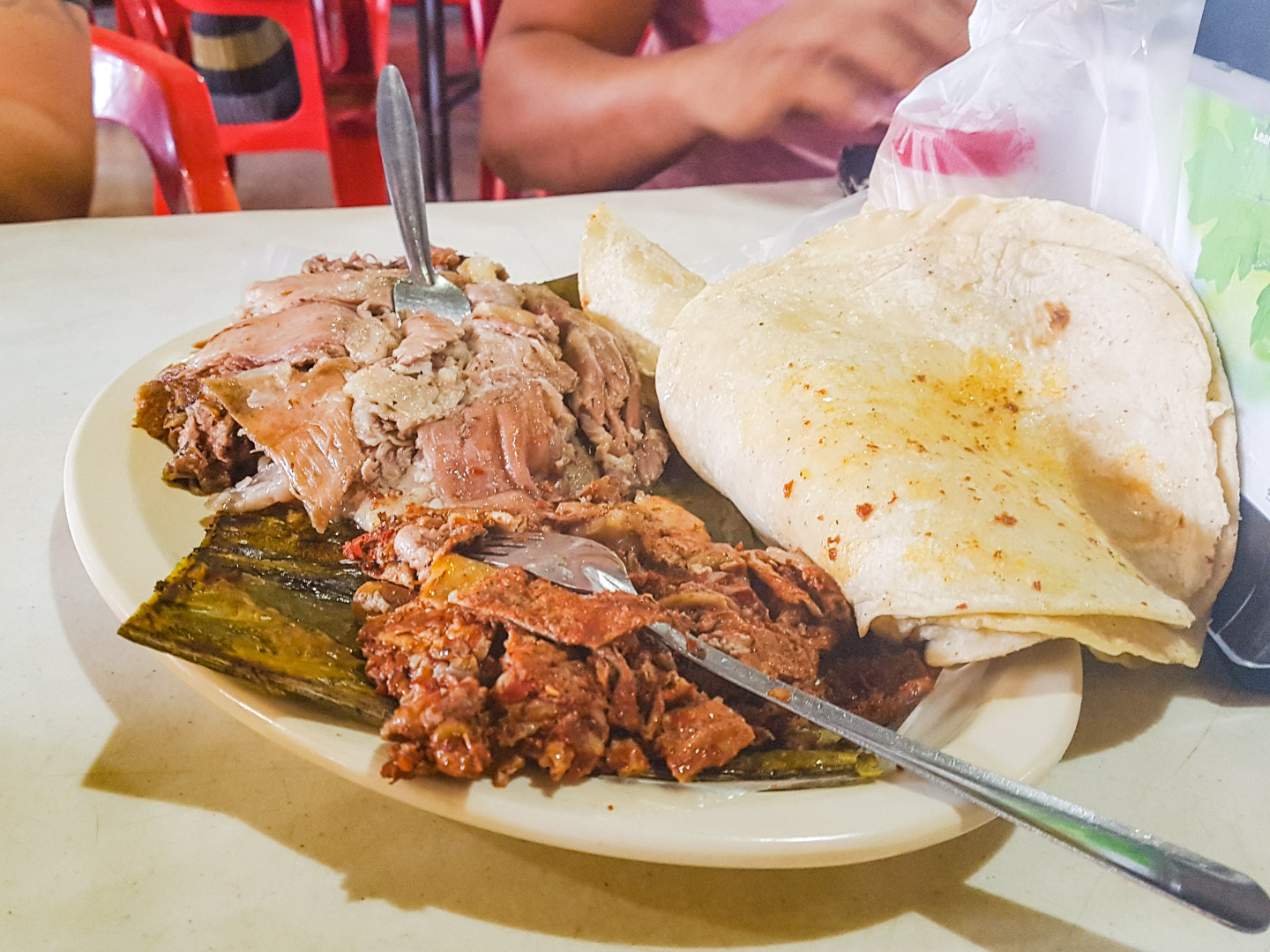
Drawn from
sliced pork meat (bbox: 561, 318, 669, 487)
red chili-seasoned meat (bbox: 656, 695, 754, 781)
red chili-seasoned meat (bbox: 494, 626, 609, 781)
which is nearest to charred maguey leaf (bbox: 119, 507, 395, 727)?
red chili-seasoned meat (bbox: 494, 626, 609, 781)

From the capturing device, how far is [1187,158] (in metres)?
1.16

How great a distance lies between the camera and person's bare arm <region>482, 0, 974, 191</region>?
2.79m

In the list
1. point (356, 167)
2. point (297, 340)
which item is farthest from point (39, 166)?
point (297, 340)

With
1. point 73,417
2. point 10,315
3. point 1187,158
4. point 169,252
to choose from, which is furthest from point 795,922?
point 169,252

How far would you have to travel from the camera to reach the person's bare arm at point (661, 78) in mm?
2793

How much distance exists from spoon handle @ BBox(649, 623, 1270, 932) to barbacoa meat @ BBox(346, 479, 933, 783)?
105mm

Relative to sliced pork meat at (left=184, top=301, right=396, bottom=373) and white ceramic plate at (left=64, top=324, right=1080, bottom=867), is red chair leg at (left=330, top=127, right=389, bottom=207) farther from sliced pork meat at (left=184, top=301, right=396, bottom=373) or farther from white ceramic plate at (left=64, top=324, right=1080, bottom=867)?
white ceramic plate at (left=64, top=324, right=1080, bottom=867)

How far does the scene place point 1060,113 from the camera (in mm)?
1381

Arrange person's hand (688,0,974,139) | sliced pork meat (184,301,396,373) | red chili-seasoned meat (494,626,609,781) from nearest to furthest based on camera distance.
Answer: red chili-seasoned meat (494,626,609,781) < sliced pork meat (184,301,396,373) < person's hand (688,0,974,139)

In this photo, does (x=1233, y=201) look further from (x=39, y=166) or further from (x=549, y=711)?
(x=39, y=166)

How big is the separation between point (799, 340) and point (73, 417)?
1334 mm

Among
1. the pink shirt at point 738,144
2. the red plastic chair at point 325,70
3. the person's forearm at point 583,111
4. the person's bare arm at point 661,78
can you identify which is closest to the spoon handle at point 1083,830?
the person's bare arm at point 661,78

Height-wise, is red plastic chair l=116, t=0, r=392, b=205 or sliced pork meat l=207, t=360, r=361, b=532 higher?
sliced pork meat l=207, t=360, r=361, b=532

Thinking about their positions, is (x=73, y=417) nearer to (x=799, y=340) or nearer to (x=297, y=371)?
(x=297, y=371)
